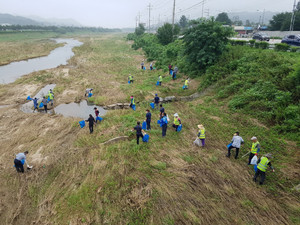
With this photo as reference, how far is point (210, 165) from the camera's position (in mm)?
8547

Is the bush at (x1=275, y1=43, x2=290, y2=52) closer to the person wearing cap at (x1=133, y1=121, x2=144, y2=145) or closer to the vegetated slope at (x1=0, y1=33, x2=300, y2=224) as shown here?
the vegetated slope at (x1=0, y1=33, x2=300, y2=224)

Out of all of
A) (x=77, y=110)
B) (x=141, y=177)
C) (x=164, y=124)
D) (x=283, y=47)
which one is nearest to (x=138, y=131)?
(x=164, y=124)

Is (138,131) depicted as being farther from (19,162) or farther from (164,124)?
(19,162)

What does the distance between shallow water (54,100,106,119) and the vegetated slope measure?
6.23ft

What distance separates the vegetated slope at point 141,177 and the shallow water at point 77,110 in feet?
6.23

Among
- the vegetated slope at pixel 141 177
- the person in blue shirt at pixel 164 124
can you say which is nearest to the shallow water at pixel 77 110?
the vegetated slope at pixel 141 177

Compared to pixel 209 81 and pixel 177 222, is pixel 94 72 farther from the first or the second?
pixel 177 222

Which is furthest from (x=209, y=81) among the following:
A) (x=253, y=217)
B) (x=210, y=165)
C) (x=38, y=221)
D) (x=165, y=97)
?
(x=38, y=221)

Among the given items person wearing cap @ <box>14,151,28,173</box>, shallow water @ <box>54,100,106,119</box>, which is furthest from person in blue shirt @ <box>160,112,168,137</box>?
person wearing cap @ <box>14,151,28,173</box>

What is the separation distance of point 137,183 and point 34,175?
5.10 m

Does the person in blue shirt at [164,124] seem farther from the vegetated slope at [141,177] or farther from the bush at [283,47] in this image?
the bush at [283,47]

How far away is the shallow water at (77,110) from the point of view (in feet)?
50.2

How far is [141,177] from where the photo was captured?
25.9ft

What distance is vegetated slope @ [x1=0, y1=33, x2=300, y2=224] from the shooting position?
6414 millimetres
